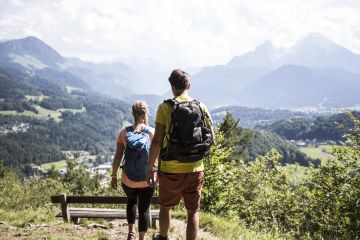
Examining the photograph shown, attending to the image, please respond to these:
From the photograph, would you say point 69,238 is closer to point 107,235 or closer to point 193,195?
point 107,235

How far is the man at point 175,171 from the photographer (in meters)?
5.68

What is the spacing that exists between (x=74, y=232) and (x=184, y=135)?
171 inches

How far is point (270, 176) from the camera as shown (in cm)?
Answer: 2738

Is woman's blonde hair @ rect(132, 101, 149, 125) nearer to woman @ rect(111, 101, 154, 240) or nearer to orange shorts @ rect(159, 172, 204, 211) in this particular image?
woman @ rect(111, 101, 154, 240)

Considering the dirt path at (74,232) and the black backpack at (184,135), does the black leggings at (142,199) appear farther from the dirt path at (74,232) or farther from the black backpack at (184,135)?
the black backpack at (184,135)

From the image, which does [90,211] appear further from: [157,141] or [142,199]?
[157,141]

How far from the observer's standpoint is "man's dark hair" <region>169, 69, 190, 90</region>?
19.2 ft

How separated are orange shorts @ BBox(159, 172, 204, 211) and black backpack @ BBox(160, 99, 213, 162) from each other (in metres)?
0.27

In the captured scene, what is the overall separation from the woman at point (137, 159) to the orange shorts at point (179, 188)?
3.21 feet

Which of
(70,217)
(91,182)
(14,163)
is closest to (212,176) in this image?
(70,217)

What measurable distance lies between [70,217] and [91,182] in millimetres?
57581

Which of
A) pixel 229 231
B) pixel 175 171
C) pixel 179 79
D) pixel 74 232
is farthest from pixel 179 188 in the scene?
pixel 74 232

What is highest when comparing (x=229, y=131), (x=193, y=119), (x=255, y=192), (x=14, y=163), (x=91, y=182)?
(x=193, y=119)

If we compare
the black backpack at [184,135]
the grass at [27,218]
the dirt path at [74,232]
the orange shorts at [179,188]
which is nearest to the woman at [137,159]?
the orange shorts at [179,188]
